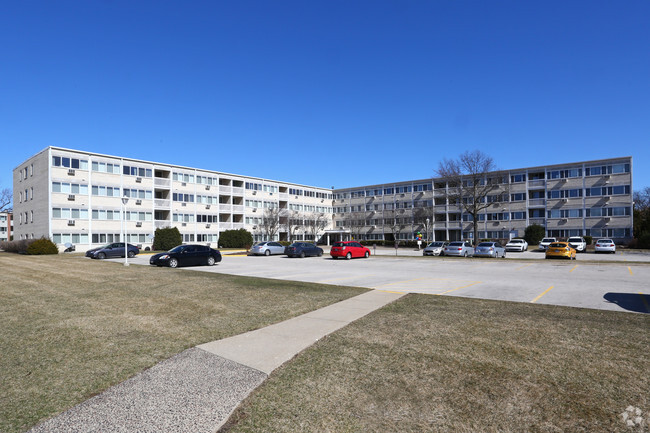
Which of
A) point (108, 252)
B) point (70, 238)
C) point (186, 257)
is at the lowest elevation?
point (108, 252)

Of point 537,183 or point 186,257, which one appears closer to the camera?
point 186,257

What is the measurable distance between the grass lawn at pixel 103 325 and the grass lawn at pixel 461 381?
212 centimetres

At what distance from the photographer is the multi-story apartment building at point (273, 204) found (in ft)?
164

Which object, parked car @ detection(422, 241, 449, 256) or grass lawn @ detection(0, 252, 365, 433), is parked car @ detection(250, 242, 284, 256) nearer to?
parked car @ detection(422, 241, 449, 256)

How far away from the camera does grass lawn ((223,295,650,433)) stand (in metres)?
3.73

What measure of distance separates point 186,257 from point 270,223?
47.4m

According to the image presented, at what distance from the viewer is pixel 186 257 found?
24.7 m

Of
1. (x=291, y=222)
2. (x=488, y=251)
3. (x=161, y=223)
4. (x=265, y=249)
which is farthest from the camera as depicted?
(x=291, y=222)

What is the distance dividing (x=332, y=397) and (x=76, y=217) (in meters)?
55.9

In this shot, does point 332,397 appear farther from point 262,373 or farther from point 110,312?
point 110,312

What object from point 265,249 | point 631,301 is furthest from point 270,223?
point 631,301

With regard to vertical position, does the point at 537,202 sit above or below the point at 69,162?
below

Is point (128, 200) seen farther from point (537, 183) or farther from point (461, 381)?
point (537, 183)

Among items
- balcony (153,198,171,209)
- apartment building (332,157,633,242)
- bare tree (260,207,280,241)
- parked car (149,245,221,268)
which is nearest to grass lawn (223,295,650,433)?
parked car (149,245,221,268)
